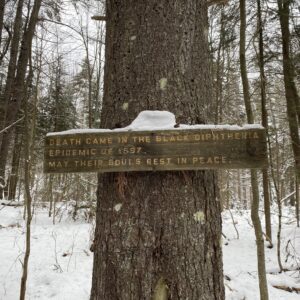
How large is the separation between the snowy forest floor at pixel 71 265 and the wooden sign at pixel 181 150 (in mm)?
2863

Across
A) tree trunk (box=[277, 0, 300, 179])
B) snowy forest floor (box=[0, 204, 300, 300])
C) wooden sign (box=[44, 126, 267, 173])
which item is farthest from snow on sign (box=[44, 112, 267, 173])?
tree trunk (box=[277, 0, 300, 179])

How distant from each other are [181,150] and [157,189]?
24cm

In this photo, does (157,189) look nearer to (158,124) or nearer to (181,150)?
(181,150)

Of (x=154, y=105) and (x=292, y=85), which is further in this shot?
(x=292, y=85)

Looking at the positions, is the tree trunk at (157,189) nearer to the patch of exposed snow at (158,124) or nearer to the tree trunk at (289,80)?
the patch of exposed snow at (158,124)

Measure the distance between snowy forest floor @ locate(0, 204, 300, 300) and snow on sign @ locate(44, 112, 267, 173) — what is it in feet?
9.43

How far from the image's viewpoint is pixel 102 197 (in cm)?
175

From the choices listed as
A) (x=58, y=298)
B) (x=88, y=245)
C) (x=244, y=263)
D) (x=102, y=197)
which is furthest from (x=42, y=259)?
(x=102, y=197)

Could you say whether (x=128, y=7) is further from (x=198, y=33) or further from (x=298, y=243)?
(x=298, y=243)

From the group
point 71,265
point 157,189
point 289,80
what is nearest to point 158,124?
point 157,189

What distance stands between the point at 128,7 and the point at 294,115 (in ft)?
22.8

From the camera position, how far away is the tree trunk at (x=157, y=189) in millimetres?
1562

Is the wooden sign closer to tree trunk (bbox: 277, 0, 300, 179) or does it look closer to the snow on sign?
the snow on sign

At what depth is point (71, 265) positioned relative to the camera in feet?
17.3
